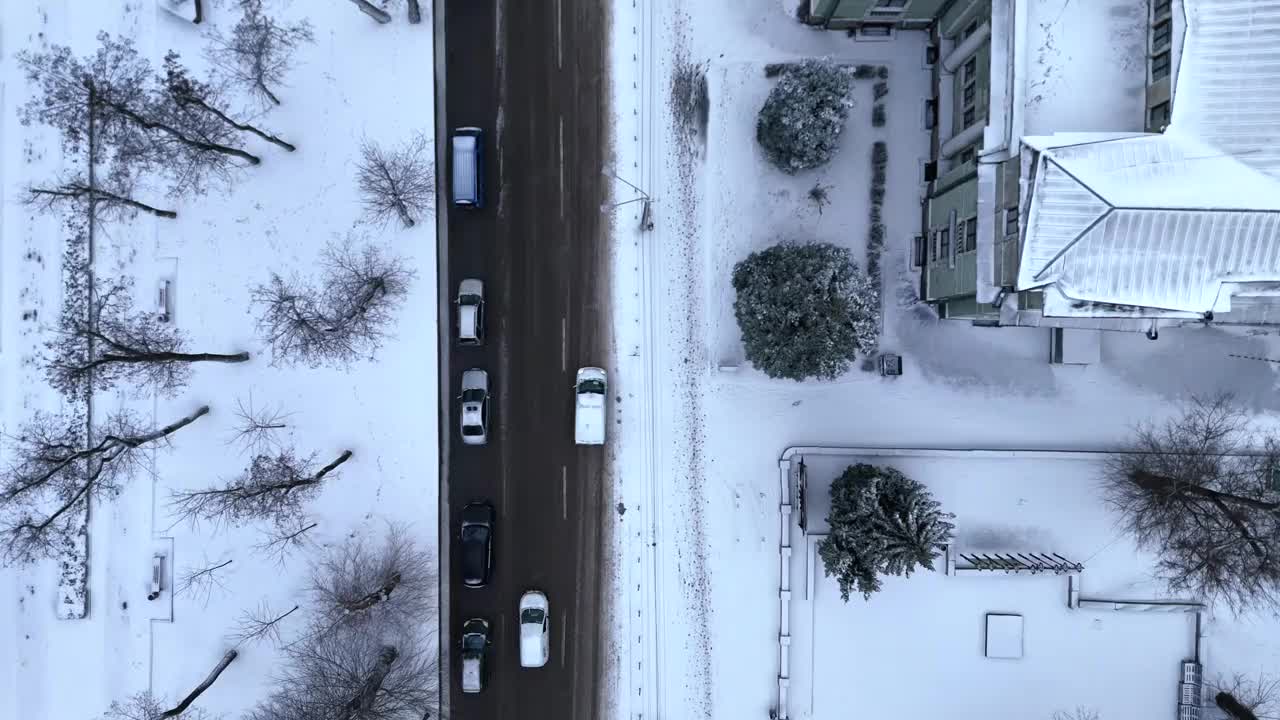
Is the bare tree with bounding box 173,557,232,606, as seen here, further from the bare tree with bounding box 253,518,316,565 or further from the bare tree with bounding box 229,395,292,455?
the bare tree with bounding box 229,395,292,455

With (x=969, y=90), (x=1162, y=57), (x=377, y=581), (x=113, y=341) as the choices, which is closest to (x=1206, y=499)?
(x=1162, y=57)

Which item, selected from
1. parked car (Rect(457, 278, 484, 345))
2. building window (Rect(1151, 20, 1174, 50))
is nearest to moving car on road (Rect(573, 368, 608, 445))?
parked car (Rect(457, 278, 484, 345))

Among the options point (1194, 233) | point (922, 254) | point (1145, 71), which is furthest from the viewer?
point (922, 254)

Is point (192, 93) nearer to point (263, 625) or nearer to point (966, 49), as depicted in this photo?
point (263, 625)

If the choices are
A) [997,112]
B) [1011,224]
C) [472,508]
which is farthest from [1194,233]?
[472,508]

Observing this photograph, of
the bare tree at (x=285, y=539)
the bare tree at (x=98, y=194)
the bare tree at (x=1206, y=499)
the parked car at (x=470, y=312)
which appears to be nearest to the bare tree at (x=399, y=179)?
the parked car at (x=470, y=312)

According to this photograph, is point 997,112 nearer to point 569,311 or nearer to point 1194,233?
point 1194,233
